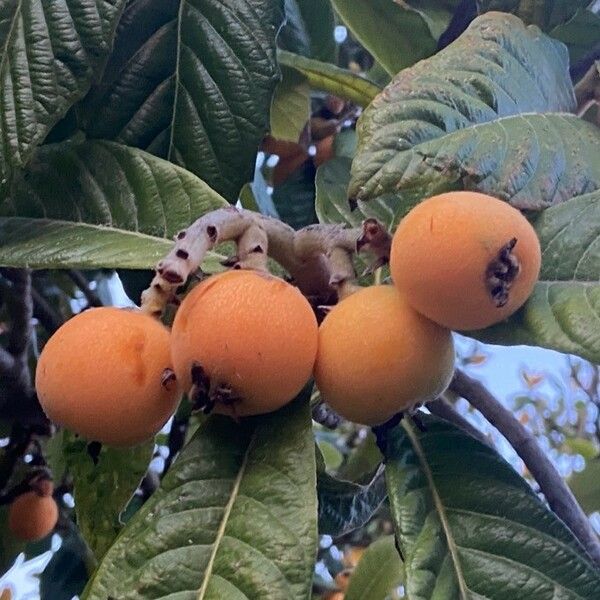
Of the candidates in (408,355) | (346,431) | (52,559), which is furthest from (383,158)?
(346,431)

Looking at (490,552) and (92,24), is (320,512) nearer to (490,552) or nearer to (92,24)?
(490,552)

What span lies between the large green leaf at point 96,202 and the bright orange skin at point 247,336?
0.68ft

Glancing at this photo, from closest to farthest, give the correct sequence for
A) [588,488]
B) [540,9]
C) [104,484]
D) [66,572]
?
[104,484]
[540,9]
[588,488]
[66,572]

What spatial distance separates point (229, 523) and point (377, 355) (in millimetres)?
172

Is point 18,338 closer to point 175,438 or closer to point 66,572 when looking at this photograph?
point 175,438

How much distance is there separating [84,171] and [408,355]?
435mm

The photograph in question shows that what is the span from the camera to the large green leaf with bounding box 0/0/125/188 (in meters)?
0.78

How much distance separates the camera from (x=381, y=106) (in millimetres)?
713

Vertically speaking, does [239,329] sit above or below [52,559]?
above

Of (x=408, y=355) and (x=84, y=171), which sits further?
(x=84, y=171)

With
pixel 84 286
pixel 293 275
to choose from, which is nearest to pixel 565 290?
pixel 293 275

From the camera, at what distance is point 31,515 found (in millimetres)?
1364

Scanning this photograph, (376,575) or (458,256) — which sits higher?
(458,256)

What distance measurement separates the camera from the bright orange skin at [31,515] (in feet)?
4.47
